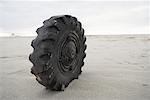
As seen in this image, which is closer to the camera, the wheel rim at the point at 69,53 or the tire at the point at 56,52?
the tire at the point at 56,52

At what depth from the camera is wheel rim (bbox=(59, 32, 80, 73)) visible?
268cm

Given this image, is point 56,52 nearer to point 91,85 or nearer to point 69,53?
point 69,53

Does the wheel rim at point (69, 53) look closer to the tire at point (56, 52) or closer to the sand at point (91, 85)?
the tire at point (56, 52)

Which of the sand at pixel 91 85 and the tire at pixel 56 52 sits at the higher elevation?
the tire at pixel 56 52

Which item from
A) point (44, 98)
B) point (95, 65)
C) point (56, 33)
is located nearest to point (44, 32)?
point (56, 33)

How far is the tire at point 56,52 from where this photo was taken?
2412mm

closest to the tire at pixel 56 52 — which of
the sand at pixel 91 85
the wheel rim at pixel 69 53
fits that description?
the wheel rim at pixel 69 53

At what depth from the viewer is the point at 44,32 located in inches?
97.8

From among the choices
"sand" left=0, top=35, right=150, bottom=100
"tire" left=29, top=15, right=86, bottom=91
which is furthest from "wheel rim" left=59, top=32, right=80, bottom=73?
"sand" left=0, top=35, right=150, bottom=100

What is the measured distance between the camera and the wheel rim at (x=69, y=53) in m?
2.68

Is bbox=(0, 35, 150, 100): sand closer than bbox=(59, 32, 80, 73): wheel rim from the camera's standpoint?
Yes

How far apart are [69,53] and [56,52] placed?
0.84 feet

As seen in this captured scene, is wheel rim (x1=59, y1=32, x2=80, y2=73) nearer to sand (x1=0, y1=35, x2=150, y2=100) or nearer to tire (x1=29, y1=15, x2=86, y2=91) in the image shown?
tire (x1=29, y1=15, x2=86, y2=91)

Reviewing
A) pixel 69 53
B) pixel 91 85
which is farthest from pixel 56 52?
pixel 91 85
